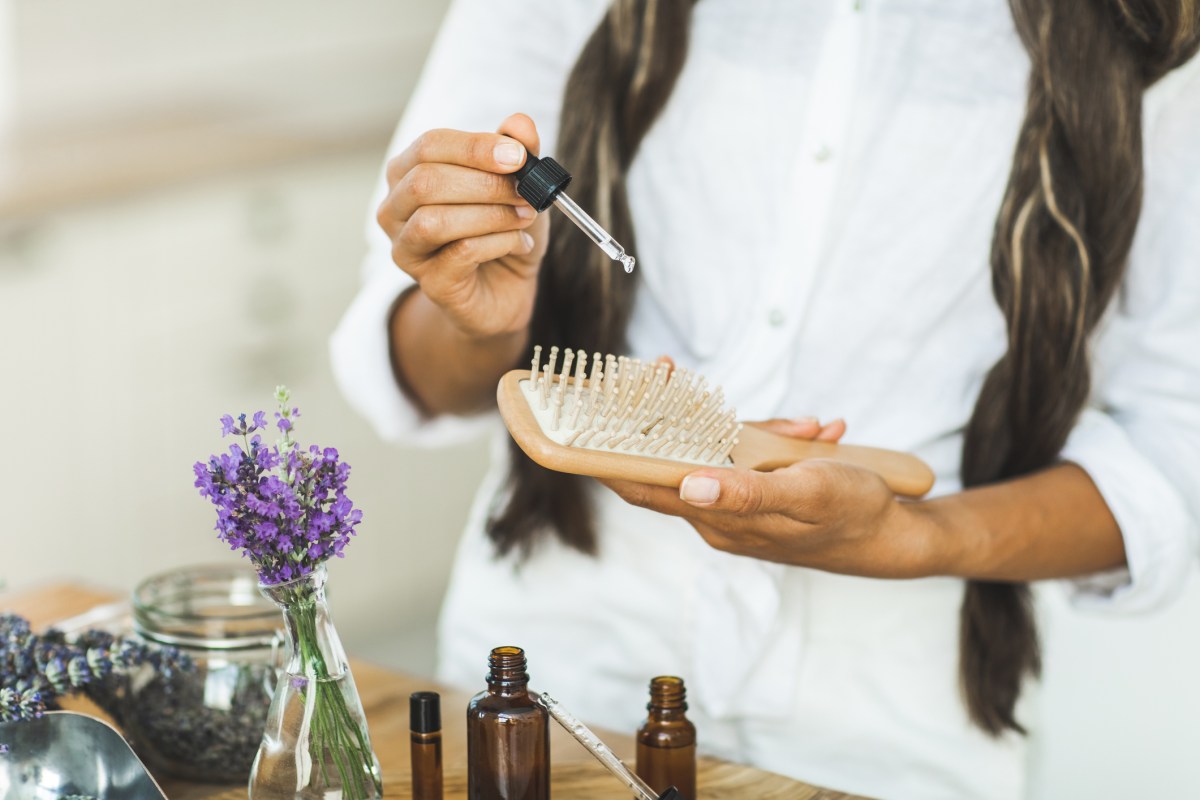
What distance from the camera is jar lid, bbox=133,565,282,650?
3.02 feet

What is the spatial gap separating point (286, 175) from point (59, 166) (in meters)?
0.43

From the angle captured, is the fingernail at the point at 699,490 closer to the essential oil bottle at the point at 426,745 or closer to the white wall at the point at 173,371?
the essential oil bottle at the point at 426,745

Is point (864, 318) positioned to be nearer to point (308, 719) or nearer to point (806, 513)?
point (806, 513)

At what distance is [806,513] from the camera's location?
0.87m

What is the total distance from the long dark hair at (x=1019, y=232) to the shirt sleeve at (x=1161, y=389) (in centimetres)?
3

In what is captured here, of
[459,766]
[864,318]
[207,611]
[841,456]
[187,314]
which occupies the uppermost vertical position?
[187,314]

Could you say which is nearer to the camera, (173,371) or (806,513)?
(806,513)

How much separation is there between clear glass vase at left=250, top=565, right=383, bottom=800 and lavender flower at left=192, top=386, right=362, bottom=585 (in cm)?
Result: 3

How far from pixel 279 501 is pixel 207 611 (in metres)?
0.31

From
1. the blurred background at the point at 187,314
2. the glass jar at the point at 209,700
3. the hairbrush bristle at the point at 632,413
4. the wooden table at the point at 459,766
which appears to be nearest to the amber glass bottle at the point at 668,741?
the wooden table at the point at 459,766

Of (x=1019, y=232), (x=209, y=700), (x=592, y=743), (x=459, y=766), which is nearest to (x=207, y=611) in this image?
(x=209, y=700)

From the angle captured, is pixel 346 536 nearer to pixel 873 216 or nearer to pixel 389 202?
pixel 389 202

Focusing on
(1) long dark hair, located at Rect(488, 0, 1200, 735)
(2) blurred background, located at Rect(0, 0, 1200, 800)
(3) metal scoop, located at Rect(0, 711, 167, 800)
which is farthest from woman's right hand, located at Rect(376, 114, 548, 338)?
(2) blurred background, located at Rect(0, 0, 1200, 800)

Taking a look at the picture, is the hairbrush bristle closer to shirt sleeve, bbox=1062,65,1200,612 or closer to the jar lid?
the jar lid
